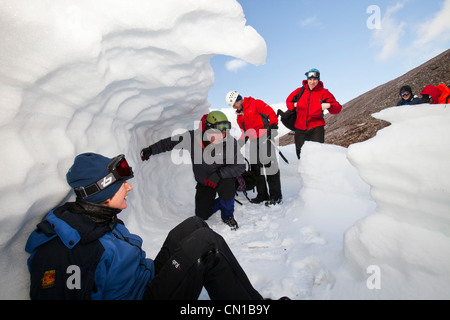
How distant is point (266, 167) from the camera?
185 inches

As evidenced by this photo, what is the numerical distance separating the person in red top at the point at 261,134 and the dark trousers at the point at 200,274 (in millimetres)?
3037

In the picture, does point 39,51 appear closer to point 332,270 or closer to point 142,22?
point 142,22

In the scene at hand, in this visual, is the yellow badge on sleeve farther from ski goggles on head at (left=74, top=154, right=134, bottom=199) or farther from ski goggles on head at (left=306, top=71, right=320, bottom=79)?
ski goggles on head at (left=306, top=71, right=320, bottom=79)

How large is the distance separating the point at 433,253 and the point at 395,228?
29 centimetres

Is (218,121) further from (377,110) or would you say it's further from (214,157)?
(377,110)

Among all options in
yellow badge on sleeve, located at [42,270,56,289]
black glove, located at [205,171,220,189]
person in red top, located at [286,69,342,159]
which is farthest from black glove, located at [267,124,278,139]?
yellow badge on sleeve, located at [42,270,56,289]

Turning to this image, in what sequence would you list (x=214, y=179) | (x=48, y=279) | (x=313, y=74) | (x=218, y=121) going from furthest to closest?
(x=313, y=74) → (x=214, y=179) → (x=218, y=121) → (x=48, y=279)

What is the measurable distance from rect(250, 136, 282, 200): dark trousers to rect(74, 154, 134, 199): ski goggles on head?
3253mm

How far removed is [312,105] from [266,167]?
1.53 m

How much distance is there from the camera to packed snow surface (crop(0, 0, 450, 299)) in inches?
61.9
